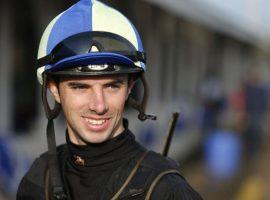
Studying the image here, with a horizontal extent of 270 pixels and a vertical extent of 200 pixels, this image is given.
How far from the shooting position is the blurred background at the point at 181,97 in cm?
766

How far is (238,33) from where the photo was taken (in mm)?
24156

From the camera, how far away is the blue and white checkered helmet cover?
2.39 metres

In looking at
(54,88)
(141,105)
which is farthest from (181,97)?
(54,88)

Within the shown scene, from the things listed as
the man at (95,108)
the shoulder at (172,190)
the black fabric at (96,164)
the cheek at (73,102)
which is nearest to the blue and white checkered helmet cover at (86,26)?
the man at (95,108)

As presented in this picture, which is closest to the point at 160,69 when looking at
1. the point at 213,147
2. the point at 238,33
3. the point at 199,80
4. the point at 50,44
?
the point at 213,147

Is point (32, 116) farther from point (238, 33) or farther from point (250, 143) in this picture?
point (238, 33)

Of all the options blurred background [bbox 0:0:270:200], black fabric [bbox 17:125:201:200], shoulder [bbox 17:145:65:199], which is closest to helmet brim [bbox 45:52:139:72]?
black fabric [bbox 17:125:201:200]

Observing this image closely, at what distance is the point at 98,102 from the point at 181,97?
16.1 m

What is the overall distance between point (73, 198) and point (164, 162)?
0.34 m

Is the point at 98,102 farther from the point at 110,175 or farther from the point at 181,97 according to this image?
the point at 181,97

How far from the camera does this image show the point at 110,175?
7.61 ft

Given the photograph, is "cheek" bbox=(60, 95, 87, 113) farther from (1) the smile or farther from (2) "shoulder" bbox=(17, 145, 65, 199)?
(2) "shoulder" bbox=(17, 145, 65, 199)

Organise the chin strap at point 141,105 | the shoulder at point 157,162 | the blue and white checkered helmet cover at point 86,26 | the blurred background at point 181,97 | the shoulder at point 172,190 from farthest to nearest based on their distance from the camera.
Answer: the blurred background at point 181,97 → the chin strap at point 141,105 → the blue and white checkered helmet cover at point 86,26 → the shoulder at point 157,162 → the shoulder at point 172,190

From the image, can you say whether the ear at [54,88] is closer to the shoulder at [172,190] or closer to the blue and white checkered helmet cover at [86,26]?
the blue and white checkered helmet cover at [86,26]
